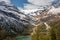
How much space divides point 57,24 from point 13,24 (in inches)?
111

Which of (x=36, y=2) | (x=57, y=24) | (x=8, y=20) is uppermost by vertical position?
(x=36, y=2)

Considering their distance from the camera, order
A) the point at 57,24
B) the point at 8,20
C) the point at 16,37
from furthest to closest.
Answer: the point at 8,20
the point at 16,37
the point at 57,24

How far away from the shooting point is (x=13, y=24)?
1074 centimetres

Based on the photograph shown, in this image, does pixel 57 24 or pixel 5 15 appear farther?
pixel 5 15

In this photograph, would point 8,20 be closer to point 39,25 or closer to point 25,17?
point 25,17

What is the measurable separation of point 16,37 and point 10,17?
1.72m

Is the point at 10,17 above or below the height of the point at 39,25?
above

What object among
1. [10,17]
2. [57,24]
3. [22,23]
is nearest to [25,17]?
[22,23]

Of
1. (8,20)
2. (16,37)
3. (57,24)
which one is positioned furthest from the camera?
(8,20)

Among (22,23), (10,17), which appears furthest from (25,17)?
(10,17)

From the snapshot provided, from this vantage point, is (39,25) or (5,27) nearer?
(39,25)

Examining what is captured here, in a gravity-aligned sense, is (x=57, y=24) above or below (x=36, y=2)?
below

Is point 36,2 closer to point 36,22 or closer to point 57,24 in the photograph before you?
point 36,22

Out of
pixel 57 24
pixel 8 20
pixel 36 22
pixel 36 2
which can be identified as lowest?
pixel 57 24
